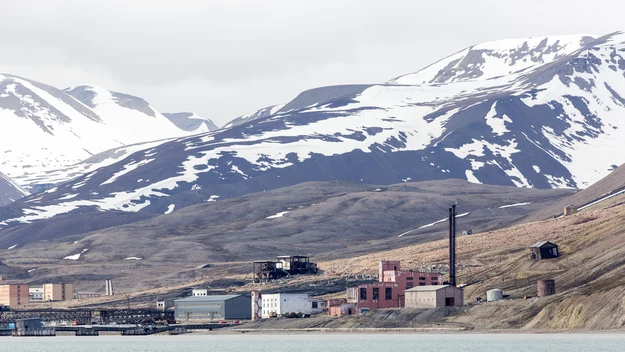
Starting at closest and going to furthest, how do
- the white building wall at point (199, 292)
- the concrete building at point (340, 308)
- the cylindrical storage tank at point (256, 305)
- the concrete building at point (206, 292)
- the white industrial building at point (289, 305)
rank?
the concrete building at point (340, 308), the white industrial building at point (289, 305), the cylindrical storage tank at point (256, 305), the white building wall at point (199, 292), the concrete building at point (206, 292)

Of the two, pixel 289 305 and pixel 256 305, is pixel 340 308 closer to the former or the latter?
pixel 289 305

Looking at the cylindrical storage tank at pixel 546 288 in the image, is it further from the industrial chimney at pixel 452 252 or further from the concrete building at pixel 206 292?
the concrete building at pixel 206 292

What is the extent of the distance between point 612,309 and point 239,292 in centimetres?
8517

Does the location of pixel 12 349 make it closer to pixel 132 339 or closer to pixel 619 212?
pixel 132 339

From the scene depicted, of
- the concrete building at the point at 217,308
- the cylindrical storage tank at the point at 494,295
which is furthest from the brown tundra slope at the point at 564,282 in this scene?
the concrete building at the point at 217,308

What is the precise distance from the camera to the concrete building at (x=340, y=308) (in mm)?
154625

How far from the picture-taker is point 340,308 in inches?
6152

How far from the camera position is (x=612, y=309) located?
12088 centimetres

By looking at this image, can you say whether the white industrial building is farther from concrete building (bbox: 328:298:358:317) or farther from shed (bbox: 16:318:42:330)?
shed (bbox: 16:318:42:330)

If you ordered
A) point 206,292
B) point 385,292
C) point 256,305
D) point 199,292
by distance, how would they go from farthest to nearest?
point 199,292 < point 206,292 < point 256,305 < point 385,292

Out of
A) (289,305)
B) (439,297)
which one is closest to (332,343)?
(439,297)

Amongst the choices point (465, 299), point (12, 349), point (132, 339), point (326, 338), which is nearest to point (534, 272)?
point (465, 299)

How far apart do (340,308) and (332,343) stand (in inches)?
1175

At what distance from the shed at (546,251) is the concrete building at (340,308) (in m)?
26.2
